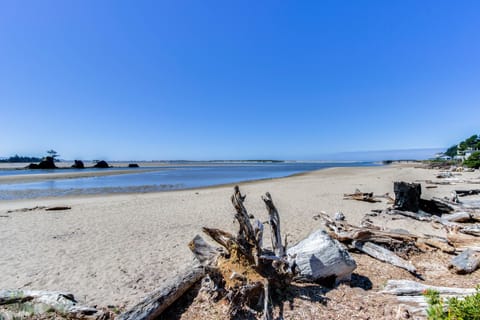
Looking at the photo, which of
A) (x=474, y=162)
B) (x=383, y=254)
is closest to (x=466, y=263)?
(x=383, y=254)

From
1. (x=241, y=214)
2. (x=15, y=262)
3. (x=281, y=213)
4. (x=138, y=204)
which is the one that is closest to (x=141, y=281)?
(x=241, y=214)

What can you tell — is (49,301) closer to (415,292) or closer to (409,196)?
(415,292)

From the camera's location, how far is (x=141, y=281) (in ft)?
15.5

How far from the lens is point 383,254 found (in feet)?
16.5

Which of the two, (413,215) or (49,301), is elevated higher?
(49,301)

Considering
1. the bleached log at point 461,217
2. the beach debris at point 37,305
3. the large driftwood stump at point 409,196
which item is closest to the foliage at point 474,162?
the large driftwood stump at point 409,196

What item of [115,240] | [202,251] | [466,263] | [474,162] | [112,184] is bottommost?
[115,240]

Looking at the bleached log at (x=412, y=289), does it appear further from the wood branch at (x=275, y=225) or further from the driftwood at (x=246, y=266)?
the wood branch at (x=275, y=225)

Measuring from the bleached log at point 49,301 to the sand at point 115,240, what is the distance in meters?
0.51

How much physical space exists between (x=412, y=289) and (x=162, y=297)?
3801 millimetres

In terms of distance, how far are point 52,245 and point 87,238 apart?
2.95 feet

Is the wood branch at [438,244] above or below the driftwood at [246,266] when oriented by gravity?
below

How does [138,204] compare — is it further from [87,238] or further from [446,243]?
[446,243]

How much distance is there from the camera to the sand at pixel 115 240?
471 centimetres
